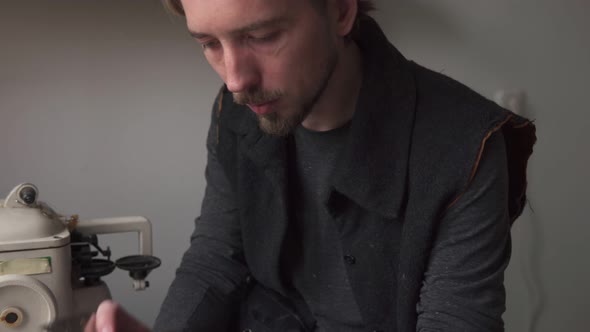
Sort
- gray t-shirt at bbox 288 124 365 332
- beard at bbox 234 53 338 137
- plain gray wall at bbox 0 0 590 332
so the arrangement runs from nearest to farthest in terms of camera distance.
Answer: beard at bbox 234 53 338 137 < gray t-shirt at bbox 288 124 365 332 < plain gray wall at bbox 0 0 590 332

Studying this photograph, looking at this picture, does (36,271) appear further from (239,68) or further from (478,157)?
(478,157)

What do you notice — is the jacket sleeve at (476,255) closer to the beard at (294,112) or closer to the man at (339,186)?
the man at (339,186)

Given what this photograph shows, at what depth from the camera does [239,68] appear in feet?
2.70

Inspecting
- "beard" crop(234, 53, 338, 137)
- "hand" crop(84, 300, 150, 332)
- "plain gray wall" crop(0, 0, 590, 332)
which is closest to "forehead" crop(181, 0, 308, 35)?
"beard" crop(234, 53, 338, 137)

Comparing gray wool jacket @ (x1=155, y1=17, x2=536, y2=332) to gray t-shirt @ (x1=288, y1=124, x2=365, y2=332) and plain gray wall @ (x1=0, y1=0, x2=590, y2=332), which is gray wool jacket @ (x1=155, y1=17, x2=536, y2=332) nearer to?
gray t-shirt @ (x1=288, y1=124, x2=365, y2=332)

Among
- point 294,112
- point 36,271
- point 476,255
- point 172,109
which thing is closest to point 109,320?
point 36,271

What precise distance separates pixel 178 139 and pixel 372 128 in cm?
75

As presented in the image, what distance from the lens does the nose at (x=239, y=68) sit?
82 centimetres

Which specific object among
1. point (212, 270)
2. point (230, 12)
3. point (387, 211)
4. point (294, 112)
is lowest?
point (212, 270)

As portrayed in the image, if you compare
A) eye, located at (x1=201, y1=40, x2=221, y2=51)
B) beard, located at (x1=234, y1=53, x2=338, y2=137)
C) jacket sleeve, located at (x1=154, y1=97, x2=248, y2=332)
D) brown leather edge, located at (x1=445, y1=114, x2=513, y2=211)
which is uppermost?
eye, located at (x1=201, y1=40, x2=221, y2=51)

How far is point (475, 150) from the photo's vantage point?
86 centimetres

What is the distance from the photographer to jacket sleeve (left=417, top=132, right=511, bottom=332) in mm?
860

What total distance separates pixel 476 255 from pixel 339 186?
0.21 metres

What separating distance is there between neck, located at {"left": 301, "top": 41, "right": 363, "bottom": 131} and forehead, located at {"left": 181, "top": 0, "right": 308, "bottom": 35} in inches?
7.2
